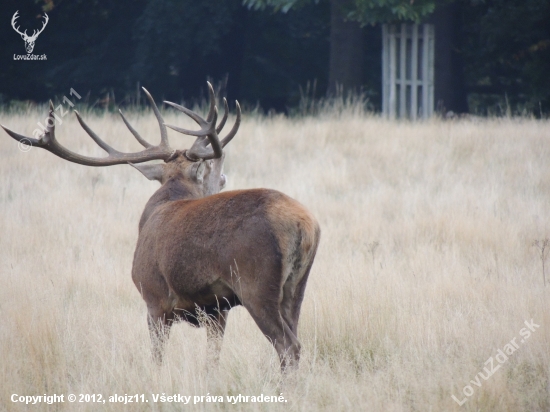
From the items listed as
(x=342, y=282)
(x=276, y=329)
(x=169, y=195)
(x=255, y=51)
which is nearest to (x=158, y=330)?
(x=276, y=329)

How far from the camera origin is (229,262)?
152 inches

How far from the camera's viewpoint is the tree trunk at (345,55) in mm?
15828

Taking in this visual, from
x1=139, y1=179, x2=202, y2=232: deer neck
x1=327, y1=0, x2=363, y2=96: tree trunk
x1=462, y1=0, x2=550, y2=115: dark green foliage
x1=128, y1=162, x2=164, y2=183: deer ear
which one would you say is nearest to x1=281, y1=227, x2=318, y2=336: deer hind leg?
x1=139, y1=179, x2=202, y2=232: deer neck

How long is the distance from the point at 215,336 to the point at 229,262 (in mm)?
695

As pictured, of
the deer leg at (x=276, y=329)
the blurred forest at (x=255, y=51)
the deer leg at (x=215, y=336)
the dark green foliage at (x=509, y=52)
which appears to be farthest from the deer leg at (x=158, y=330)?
the dark green foliage at (x=509, y=52)

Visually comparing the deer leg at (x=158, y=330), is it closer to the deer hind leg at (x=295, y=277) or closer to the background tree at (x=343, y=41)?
the deer hind leg at (x=295, y=277)

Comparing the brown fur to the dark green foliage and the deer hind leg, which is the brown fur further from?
the dark green foliage

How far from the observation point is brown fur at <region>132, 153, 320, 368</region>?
3771mm

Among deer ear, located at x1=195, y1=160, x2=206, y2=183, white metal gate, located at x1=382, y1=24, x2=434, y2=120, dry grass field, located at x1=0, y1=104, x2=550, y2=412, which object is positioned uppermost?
white metal gate, located at x1=382, y1=24, x2=434, y2=120

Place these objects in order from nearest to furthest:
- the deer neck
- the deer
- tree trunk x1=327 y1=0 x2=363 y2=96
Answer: the deer, the deer neck, tree trunk x1=327 y1=0 x2=363 y2=96

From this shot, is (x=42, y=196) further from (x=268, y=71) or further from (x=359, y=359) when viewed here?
(x=268, y=71)

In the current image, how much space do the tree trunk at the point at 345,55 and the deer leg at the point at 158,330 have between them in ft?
39.7

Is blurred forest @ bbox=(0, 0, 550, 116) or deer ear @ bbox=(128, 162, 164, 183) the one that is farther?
blurred forest @ bbox=(0, 0, 550, 116)

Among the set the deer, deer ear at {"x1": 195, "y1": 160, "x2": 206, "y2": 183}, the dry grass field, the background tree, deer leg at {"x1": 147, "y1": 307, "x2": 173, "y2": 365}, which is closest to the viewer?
the deer
